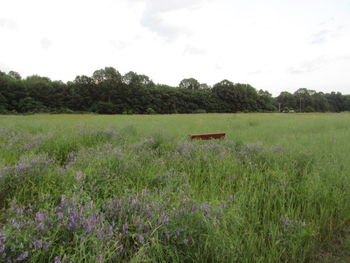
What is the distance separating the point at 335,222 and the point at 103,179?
2.94 metres

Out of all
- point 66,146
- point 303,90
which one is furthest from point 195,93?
point 303,90

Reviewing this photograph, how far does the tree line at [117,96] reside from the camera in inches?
2163

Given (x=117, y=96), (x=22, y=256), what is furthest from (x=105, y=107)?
(x=22, y=256)

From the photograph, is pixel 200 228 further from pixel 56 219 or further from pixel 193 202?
pixel 56 219

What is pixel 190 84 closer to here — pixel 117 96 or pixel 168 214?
pixel 117 96

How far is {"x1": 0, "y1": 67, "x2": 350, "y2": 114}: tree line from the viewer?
54938 mm

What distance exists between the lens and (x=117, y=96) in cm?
6638

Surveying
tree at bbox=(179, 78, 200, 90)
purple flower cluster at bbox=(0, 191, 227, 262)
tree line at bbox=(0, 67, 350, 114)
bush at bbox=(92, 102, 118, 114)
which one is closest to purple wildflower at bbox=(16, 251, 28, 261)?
purple flower cluster at bbox=(0, 191, 227, 262)

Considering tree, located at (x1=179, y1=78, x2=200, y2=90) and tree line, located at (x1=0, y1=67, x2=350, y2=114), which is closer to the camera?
tree line, located at (x1=0, y1=67, x2=350, y2=114)

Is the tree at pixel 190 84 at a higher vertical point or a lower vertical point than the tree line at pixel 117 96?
higher

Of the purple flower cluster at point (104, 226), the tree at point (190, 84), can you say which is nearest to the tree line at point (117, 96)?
the tree at point (190, 84)

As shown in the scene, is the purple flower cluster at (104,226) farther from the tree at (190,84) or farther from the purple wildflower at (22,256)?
the tree at (190,84)

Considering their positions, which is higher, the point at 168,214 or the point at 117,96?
the point at 117,96

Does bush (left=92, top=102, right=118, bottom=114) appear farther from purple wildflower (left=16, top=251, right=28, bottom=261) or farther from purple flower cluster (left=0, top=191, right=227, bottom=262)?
purple wildflower (left=16, top=251, right=28, bottom=261)
